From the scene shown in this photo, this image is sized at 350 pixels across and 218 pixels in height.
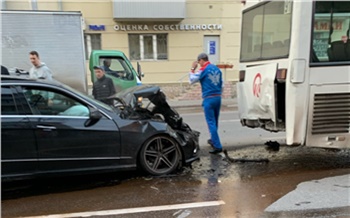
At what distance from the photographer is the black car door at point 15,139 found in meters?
4.10

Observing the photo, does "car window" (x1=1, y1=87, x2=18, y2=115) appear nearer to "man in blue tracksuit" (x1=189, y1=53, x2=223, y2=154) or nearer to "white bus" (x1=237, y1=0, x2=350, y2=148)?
"man in blue tracksuit" (x1=189, y1=53, x2=223, y2=154)

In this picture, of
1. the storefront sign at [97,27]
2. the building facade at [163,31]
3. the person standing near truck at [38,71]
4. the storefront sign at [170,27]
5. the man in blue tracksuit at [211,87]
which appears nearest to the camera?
the man in blue tracksuit at [211,87]

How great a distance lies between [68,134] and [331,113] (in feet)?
11.6

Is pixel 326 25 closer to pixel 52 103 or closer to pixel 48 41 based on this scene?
pixel 52 103

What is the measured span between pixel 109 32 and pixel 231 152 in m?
11.0

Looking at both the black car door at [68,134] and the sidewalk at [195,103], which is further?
the sidewalk at [195,103]

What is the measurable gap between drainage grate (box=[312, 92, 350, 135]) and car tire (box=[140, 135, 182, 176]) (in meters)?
1.97

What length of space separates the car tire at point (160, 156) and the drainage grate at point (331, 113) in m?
1.97

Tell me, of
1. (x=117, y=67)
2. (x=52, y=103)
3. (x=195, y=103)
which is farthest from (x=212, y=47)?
(x=52, y=103)

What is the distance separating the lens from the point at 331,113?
4.79 meters

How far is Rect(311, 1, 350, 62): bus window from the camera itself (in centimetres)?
466

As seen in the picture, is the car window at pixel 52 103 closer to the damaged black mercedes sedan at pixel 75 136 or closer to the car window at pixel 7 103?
the damaged black mercedes sedan at pixel 75 136

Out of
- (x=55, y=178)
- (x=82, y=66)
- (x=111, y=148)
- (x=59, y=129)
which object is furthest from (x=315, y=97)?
(x=82, y=66)

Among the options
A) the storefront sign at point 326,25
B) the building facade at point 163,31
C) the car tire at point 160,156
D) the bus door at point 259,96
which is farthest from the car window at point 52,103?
the building facade at point 163,31
